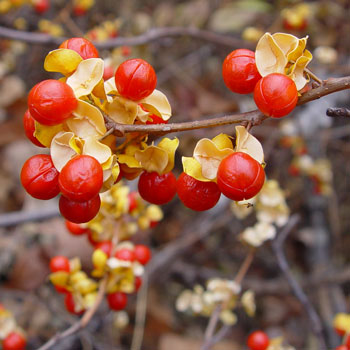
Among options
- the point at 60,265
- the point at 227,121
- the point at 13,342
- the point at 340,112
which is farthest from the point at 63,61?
the point at 13,342

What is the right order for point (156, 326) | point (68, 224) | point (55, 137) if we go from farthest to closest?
point (156, 326) → point (68, 224) → point (55, 137)

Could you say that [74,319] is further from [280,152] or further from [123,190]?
[280,152]

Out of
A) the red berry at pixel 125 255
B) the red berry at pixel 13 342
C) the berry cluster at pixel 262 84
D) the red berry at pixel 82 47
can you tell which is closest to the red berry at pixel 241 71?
the berry cluster at pixel 262 84

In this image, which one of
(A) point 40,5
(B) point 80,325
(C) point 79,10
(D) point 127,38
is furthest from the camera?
(C) point 79,10

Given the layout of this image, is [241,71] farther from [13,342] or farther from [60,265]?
[13,342]

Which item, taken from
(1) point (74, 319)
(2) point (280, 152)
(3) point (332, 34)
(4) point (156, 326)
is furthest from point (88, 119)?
(3) point (332, 34)

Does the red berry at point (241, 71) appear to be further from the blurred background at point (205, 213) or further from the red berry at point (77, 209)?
the blurred background at point (205, 213)
